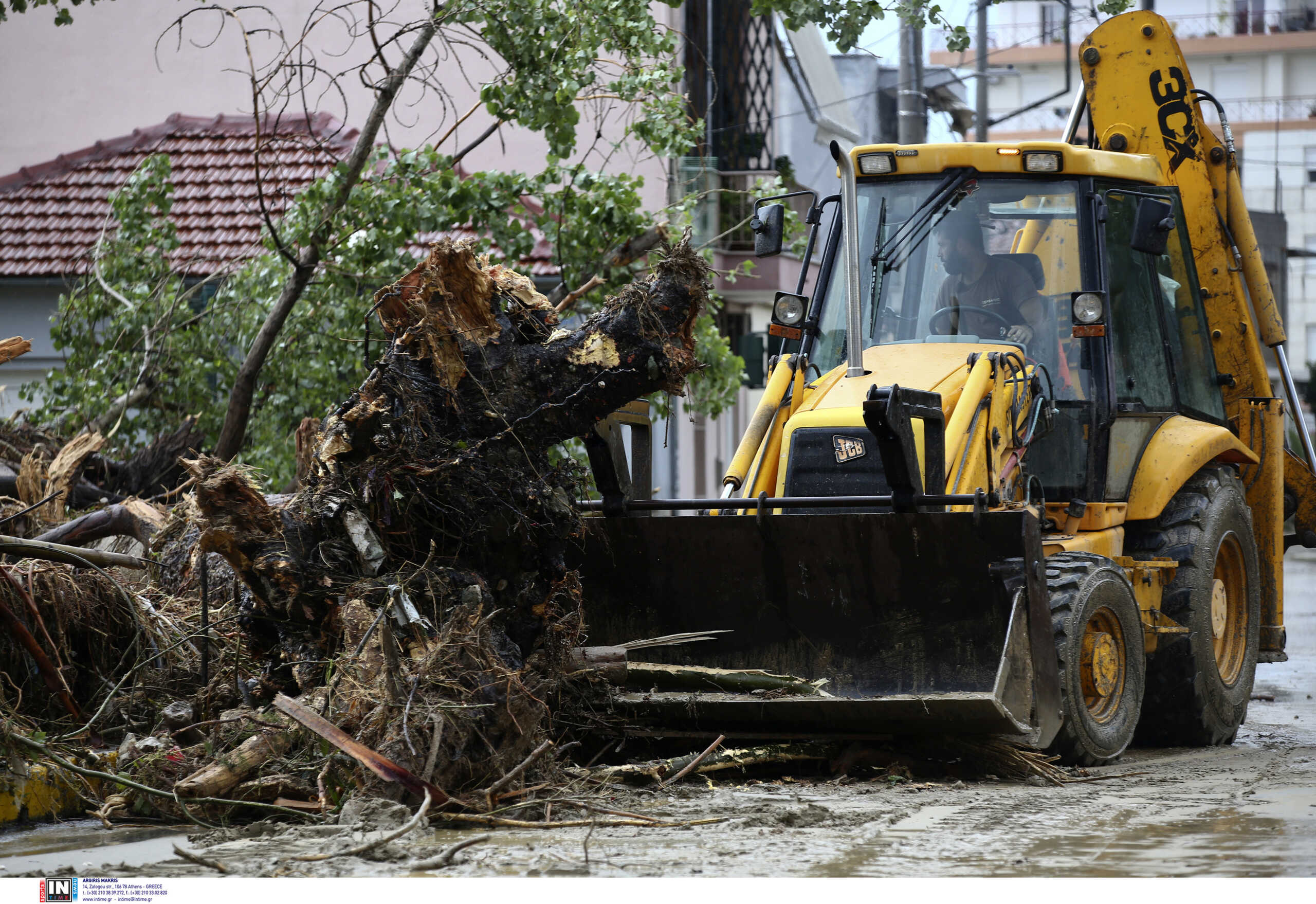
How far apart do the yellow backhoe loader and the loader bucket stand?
1 centimetres

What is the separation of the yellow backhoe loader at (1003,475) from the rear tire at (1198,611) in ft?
0.06

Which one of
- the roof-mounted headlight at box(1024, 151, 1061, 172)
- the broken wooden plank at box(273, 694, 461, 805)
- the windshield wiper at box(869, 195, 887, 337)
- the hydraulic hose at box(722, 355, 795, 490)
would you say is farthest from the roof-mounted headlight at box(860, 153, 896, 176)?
the broken wooden plank at box(273, 694, 461, 805)

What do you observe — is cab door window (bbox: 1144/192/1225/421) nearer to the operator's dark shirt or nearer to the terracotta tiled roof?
the operator's dark shirt

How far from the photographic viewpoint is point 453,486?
244 inches

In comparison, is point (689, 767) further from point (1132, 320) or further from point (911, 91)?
point (911, 91)

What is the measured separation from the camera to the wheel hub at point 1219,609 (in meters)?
8.44

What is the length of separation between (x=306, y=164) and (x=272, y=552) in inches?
440

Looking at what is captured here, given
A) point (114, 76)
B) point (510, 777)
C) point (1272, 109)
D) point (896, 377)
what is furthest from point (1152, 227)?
point (1272, 109)

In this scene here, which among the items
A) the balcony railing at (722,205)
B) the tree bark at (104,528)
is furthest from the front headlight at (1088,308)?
the balcony railing at (722,205)

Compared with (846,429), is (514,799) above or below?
below

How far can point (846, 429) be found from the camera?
283 inches

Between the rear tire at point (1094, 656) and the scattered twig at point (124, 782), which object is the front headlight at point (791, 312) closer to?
the rear tire at point (1094, 656)

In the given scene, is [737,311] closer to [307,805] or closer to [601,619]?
[601,619]

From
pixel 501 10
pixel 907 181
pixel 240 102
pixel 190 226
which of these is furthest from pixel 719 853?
pixel 240 102
